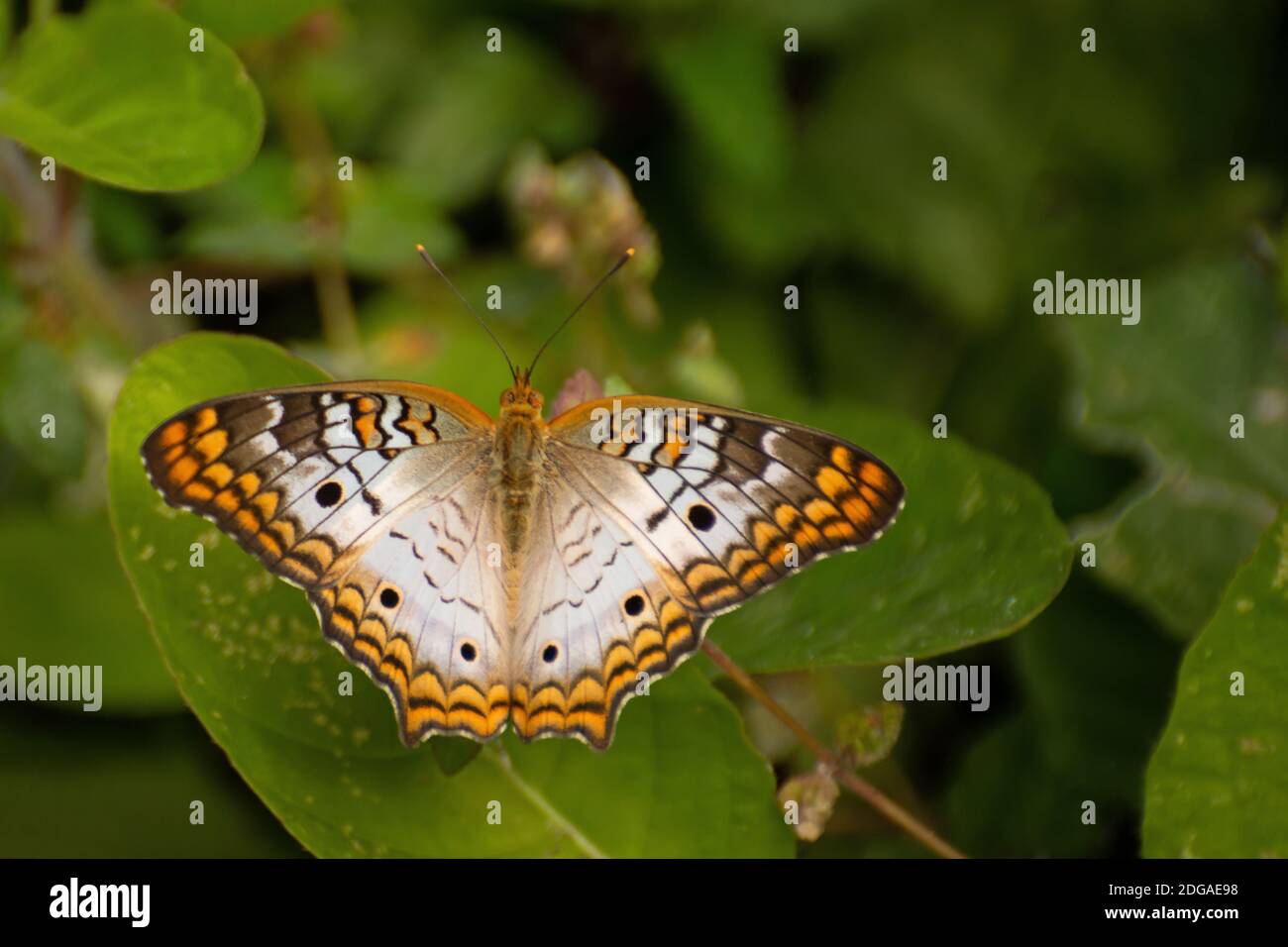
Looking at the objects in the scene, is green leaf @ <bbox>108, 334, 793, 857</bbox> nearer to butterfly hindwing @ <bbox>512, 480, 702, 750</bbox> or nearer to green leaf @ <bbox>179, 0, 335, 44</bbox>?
butterfly hindwing @ <bbox>512, 480, 702, 750</bbox>

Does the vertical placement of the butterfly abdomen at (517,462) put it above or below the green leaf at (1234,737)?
above

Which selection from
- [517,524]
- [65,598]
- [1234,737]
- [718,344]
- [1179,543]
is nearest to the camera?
[1234,737]

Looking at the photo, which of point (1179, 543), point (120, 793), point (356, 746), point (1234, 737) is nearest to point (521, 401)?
point (356, 746)

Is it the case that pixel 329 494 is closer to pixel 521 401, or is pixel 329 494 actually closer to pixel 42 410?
pixel 521 401

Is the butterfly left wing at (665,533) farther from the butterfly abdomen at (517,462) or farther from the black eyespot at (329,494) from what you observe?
the black eyespot at (329,494)

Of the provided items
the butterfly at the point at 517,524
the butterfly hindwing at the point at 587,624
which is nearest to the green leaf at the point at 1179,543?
the butterfly at the point at 517,524
